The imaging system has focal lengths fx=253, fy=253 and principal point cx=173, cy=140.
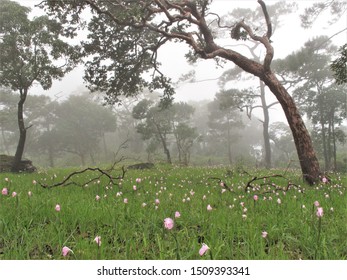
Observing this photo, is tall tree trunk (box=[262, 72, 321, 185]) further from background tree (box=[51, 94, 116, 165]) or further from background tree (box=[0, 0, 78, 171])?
background tree (box=[51, 94, 116, 165])

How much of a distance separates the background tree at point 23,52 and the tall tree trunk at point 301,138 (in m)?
11.4

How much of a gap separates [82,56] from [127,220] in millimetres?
13047

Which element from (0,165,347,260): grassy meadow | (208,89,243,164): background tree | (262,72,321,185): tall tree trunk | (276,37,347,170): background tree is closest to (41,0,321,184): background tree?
(262,72,321,185): tall tree trunk

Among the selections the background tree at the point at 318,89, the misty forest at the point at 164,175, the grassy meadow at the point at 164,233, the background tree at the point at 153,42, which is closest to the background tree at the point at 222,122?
the misty forest at the point at 164,175

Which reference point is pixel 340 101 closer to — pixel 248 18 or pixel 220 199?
pixel 248 18

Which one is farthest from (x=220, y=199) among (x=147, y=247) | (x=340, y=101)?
(x=340, y=101)

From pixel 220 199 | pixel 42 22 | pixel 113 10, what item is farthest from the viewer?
pixel 42 22

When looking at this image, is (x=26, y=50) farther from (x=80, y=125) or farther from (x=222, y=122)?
(x=222, y=122)

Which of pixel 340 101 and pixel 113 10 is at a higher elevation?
pixel 113 10

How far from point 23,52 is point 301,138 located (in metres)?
17.0

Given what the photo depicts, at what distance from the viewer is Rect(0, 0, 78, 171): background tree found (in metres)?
15.4

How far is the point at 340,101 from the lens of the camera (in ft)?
85.3

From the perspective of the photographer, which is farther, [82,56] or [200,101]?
[200,101]
